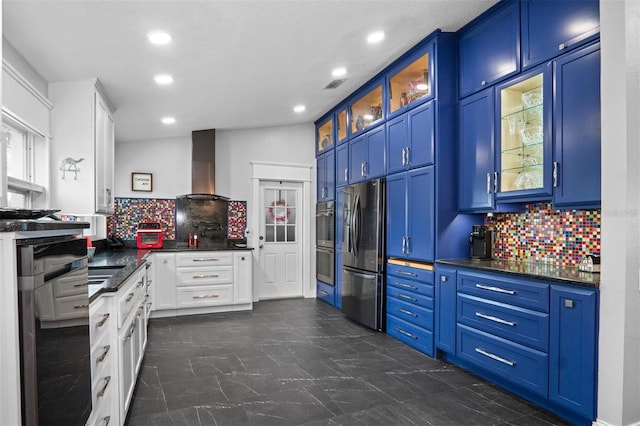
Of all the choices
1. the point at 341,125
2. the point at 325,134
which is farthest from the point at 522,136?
the point at 325,134

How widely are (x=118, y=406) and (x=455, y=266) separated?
2.41 m

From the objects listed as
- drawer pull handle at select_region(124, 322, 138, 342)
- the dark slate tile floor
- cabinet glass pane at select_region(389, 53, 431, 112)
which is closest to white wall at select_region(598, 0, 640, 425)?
the dark slate tile floor

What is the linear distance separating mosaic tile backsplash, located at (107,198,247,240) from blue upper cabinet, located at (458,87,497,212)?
11.1 ft

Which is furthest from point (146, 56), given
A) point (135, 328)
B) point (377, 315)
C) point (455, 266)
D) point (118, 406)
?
point (377, 315)

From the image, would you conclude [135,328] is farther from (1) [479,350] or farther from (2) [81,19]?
(1) [479,350]

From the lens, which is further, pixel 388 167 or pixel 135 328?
pixel 388 167

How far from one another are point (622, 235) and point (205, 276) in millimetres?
4180

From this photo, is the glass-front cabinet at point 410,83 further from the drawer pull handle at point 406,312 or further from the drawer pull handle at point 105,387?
the drawer pull handle at point 105,387

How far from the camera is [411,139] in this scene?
354 cm

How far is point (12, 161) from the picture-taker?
272cm

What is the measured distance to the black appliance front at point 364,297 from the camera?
3.93 meters

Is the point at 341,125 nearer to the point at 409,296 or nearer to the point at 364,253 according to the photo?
the point at 364,253

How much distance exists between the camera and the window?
102 inches

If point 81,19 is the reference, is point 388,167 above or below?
below
